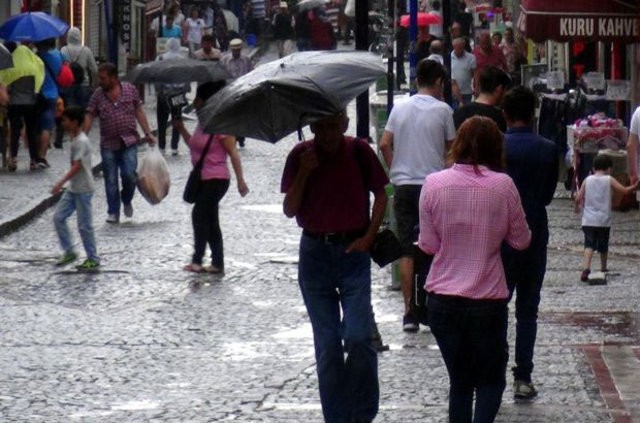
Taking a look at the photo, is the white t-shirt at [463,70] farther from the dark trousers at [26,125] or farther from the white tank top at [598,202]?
the white tank top at [598,202]

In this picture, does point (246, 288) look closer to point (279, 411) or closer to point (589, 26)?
point (279, 411)

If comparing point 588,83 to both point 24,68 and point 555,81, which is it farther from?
point 24,68

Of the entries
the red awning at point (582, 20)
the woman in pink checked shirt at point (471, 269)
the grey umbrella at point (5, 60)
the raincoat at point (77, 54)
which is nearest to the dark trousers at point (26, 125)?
the raincoat at point (77, 54)

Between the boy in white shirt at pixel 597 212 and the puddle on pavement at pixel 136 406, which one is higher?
the boy in white shirt at pixel 597 212

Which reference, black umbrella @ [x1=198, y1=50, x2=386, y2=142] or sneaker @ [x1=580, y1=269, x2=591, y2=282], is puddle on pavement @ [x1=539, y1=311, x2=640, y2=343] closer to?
sneaker @ [x1=580, y1=269, x2=591, y2=282]

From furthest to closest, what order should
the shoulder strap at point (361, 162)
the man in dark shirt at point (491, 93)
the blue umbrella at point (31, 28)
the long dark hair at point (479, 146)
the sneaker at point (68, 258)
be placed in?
the blue umbrella at point (31, 28), the sneaker at point (68, 258), the man in dark shirt at point (491, 93), the shoulder strap at point (361, 162), the long dark hair at point (479, 146)

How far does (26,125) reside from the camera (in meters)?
24.6

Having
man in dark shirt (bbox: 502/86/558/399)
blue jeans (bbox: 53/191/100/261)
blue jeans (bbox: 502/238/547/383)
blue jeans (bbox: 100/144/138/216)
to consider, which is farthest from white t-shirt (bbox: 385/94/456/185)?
blue jeans (bbox: 100/144/138/216)

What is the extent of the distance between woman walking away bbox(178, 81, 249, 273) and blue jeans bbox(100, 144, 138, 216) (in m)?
3.44

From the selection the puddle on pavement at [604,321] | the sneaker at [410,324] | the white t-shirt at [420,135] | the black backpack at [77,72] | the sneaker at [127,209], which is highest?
the white t-shirt at [420,135]

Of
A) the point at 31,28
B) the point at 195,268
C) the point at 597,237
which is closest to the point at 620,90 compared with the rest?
the point at 597,237

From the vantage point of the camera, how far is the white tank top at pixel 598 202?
15.1 meters

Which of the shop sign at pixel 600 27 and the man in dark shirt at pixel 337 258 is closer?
the man in dark shirt at pixel 337 258

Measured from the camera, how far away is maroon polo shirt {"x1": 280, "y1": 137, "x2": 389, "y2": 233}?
9086 mm
